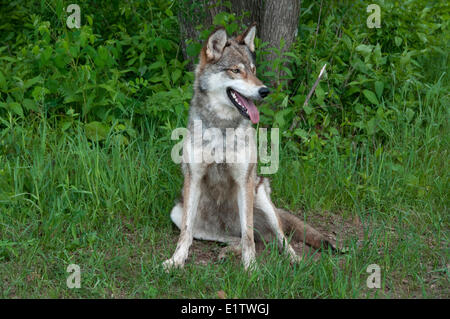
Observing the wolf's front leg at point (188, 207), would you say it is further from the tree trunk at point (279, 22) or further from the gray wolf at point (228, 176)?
the tree trunk at point (279, 22)

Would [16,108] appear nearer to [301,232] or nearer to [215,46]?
[215,46]

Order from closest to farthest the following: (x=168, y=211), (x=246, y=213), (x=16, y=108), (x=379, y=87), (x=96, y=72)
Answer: (x=246, y=213), (x=168, y=211), (x=16, y=108), (x=96, y=72), (x=379, y=87)

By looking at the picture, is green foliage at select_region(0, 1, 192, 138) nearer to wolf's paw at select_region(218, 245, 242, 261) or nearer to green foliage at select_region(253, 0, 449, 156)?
green foliage at select_region(253, 0, 449, 156)

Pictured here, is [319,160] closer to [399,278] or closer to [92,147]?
[399,278]

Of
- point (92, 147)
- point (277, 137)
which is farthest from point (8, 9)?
point (277, 137)

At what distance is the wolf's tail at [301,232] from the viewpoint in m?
4.67

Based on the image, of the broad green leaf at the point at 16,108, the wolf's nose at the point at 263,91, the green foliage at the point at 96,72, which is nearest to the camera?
the wolf's nose at the point at 263,91

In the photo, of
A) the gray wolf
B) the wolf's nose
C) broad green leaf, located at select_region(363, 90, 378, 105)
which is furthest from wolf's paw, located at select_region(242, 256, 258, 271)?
broad green leaf, located at select_region(363, 90, 378, 105)

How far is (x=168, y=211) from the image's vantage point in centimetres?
520

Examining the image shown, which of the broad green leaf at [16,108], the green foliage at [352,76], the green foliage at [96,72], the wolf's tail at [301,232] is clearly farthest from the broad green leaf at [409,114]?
the broad green leaf at [16,108]

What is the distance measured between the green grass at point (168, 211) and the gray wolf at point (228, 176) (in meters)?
0.20

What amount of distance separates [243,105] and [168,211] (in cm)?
136

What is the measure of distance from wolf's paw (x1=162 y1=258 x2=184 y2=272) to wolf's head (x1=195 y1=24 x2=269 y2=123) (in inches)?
50.0

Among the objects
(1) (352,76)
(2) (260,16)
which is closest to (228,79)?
(2) (260,16)
